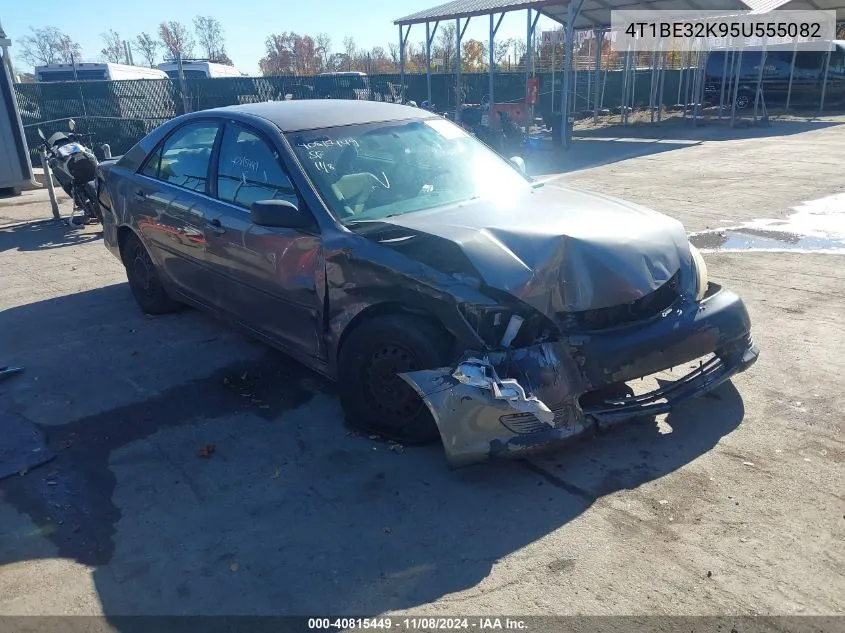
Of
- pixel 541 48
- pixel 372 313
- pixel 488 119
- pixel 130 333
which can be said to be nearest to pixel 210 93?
pixel 488 119

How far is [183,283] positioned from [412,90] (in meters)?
19.9

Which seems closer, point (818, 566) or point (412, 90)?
point (818, 566)

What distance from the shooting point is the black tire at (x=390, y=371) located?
3.36 metres

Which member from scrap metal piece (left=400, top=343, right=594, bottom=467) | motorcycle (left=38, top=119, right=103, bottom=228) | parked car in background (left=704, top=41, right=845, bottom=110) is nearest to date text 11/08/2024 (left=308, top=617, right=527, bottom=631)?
scrap metal piece (left=400, top=343, right=594, bottom=467)

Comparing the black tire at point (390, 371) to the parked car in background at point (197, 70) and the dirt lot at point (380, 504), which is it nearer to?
the dirt lot at point (380, 504)

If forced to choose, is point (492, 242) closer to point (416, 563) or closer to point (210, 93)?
point (416, 563)

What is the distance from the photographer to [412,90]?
23.6 meters

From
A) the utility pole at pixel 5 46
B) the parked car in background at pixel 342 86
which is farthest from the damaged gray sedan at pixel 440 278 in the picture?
the parked car in background at pixel 342 86

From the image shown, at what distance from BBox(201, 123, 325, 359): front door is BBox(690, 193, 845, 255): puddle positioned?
5046 mm

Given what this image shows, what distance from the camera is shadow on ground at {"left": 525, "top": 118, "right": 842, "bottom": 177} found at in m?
15.4

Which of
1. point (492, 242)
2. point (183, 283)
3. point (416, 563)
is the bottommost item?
point (416, 563)

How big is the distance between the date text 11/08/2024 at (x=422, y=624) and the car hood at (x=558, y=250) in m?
1.40

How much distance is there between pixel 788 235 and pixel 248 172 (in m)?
6.40

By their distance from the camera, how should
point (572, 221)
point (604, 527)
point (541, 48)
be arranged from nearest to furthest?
point (604, 527), point (572, 221), point (541, 48)
